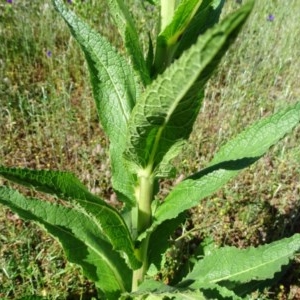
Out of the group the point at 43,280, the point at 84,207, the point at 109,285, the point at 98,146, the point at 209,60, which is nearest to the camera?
the point at 209,60

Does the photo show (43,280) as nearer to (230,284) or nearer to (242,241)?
(230,284)

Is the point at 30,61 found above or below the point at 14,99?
above

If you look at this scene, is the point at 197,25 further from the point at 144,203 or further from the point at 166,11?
the point at 144,203

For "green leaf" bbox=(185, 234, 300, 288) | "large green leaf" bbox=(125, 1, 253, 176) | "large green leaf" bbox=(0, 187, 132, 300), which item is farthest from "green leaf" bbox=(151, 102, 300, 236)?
"green leaf" bbox=(185, 234, 300, 288)

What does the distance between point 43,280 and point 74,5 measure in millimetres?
2724

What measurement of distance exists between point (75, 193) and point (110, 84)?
0.47 m

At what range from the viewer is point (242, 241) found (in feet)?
9.02

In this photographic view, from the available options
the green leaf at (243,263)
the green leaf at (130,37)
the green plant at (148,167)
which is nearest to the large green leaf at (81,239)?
the green plant at (148,167)

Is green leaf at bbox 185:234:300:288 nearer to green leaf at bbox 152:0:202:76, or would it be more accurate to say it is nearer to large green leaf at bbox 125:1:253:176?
large green leaf at bbox 125:1:253:176

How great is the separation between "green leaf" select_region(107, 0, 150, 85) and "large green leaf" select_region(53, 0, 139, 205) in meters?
0.18

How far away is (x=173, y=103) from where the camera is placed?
3.47 ft

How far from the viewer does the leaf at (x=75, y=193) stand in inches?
47.6

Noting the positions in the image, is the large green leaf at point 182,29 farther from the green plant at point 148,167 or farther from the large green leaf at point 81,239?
the large green leaf at point 81,239

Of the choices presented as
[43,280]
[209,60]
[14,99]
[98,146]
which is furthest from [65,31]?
[209,60]
